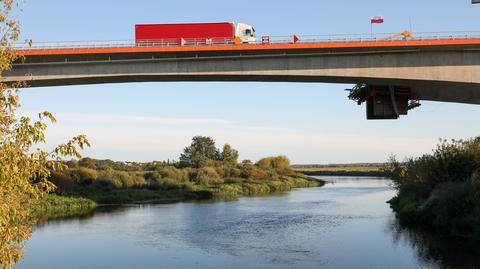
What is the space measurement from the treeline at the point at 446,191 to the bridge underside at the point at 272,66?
225 inches

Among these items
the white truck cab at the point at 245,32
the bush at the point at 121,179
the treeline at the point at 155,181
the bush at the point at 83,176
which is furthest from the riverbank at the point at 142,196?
the white truck cab at the point at 245,32

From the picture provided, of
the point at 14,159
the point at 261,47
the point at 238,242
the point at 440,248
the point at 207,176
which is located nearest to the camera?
the point at 14,159

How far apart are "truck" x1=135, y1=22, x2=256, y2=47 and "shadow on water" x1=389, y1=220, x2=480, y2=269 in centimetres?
1402

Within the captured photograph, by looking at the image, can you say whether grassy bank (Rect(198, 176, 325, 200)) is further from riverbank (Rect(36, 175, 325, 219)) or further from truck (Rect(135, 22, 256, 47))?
truck (Rect(135, 22, 256, 47))

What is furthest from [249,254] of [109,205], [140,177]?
[140,177]

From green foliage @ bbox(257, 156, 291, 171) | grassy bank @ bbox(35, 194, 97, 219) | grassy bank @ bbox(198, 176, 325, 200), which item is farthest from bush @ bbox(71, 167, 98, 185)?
green foliage @ bbox(257, 156, 291, 171)

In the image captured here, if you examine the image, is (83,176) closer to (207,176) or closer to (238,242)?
(207,176)

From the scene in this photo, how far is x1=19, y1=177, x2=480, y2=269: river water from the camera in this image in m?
22.9

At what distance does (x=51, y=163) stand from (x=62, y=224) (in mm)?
29803

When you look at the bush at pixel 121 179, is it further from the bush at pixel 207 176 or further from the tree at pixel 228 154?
the tree at pixel 228 154

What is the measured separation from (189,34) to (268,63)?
504 centimetres

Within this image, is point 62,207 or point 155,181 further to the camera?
point 155,181

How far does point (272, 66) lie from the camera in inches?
1185

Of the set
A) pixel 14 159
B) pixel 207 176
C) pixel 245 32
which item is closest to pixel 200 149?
pixel 207 176
